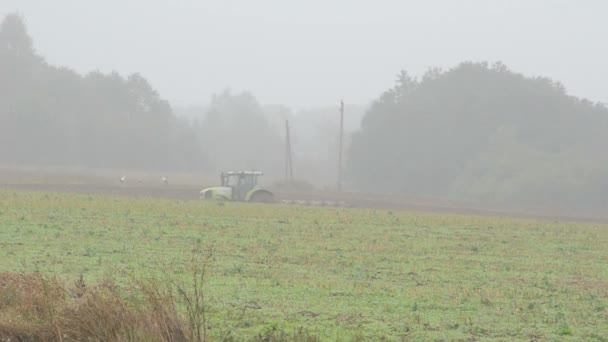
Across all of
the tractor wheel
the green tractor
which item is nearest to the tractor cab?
the green tractor

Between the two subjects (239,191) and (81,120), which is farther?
(81,120)

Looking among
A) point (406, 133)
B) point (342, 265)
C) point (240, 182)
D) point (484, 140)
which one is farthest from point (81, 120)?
point (342, 265)

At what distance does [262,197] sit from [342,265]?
91.4 feet

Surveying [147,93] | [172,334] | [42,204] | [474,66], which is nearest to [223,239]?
[42,204]

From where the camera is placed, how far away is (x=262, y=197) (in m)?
49.2

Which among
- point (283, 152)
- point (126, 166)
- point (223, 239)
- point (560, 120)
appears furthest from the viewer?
point (283, 152)

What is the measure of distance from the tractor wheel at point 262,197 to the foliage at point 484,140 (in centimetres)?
2735

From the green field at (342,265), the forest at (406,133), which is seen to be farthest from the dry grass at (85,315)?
the forest at (406,133)

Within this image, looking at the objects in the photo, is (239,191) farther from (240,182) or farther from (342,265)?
(342,265)

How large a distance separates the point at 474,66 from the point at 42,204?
5763 cm

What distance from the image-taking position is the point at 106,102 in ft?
336

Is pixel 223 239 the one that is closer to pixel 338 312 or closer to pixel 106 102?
pixel 338 312

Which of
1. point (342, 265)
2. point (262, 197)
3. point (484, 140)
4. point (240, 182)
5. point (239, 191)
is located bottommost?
point (342, 265)

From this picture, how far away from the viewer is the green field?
46.6 ft
